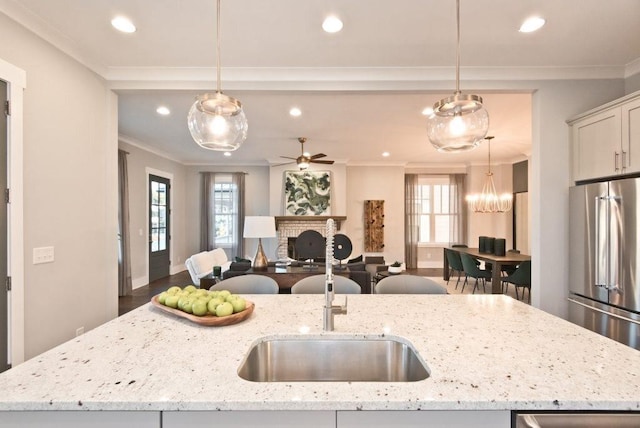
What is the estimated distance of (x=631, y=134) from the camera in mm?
2314

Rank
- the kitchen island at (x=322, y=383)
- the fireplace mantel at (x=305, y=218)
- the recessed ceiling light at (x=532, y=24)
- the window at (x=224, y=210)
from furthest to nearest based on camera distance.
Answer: the window at (x=224, y=210) → the fireplace mantel at (x=305, y=218) → the recessed ceiling light at (x=532, y=24) → the kitchen island at (x=322, y=383)

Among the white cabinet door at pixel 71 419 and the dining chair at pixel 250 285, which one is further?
the dining chair at pixel 250 285

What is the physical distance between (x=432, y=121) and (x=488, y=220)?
6.91 m

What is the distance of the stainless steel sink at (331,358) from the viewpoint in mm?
1317

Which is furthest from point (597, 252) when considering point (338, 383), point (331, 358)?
point (338, 383)

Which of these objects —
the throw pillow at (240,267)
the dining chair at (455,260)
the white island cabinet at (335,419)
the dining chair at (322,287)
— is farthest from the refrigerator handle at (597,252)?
the throw pillow at (240,267)

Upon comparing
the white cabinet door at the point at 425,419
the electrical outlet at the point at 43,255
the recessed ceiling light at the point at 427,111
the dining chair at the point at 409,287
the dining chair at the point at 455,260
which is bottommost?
the dining chair at the point at 455,260

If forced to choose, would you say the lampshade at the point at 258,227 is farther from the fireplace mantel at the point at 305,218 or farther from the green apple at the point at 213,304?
the fireplace mantel at the point at 305,218

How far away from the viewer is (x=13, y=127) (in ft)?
6.81

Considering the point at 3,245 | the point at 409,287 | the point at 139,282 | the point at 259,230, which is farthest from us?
the point at 139,282

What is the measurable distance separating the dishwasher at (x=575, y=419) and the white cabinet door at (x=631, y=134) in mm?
2241

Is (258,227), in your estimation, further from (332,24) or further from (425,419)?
(425,419)

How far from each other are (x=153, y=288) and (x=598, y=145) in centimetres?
651

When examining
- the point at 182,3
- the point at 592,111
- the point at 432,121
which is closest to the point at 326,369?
the point at 432,121
